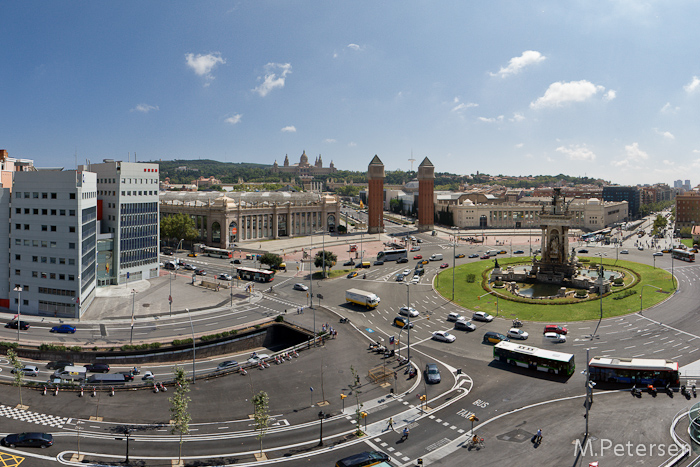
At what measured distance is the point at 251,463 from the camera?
138ft

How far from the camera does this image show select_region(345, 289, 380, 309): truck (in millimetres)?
89062

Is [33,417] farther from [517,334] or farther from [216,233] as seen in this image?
[216,233]

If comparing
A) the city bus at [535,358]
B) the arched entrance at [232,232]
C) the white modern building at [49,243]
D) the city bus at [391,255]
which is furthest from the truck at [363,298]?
the arched entrance at [232,232]

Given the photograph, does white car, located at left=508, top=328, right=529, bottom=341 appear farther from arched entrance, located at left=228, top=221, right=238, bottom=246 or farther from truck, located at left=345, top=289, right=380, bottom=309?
arched entrance, located at left=228, top=221, right=238, bottom=246

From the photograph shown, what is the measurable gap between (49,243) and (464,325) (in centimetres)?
6875

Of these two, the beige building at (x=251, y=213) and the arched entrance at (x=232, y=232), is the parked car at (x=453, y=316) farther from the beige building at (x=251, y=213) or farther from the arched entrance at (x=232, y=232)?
the arched entrance at (x=232, y=232)

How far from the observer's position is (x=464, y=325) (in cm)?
7638

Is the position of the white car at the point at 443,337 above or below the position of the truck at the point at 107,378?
above

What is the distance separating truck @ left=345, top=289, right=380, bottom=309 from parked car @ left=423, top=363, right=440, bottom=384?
1153 inches

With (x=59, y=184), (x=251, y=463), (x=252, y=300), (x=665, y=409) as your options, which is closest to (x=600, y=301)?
(x=665, y=409)

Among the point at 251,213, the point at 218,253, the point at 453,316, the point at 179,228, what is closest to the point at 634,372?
the point at 453,316

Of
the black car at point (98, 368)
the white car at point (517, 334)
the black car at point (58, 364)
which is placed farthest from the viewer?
the white car at point (517, 334)

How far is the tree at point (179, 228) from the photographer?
482 ft

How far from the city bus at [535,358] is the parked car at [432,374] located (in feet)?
29.2
